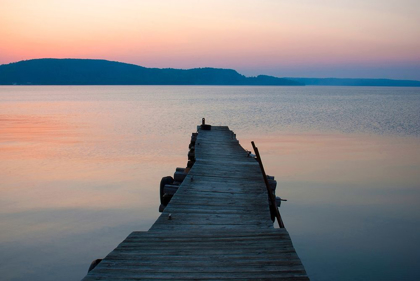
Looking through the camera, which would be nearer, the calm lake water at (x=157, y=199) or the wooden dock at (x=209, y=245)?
the wooden dock at (x=209, y=245)

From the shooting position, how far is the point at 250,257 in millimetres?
6332

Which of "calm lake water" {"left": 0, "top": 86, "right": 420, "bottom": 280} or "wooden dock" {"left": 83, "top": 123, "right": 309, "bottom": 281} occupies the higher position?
"wooden dock" {"left": 83, "top": 123, "right": 309, "bottom": 281}

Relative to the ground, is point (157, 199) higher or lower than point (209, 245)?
lower

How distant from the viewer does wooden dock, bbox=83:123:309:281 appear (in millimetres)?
5820

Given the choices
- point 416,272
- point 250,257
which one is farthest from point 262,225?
point 416,272

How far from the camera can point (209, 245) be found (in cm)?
682

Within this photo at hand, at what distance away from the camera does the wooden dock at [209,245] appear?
5820mm

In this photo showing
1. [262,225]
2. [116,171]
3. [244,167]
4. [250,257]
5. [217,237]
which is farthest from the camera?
[116,171]

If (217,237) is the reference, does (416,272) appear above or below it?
below

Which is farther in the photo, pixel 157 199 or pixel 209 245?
pixel 157 199

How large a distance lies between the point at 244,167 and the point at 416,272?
19.3ft

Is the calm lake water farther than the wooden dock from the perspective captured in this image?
Yes

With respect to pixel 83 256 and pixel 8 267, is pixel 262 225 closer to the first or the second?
pixel 83 256

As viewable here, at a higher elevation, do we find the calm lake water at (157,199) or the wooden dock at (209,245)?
the wooden dock at (209,245)
